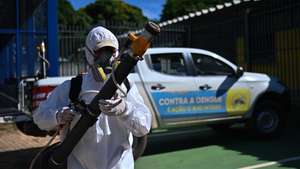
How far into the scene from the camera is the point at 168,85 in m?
8.17

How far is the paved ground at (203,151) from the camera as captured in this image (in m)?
7.43

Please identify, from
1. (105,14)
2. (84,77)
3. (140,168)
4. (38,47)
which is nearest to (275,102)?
(140,168)

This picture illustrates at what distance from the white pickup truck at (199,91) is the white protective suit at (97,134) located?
4.97 m

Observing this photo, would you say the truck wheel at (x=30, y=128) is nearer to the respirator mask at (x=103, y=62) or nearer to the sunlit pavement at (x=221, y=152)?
the sunlit pavement at (x=221, y=152)

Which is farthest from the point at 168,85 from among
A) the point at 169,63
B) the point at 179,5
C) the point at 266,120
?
the point at 179,5

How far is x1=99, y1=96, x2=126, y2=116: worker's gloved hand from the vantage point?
6.89 ft

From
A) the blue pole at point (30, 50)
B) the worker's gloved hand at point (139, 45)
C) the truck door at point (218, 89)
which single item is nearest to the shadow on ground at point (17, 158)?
the blue pole at point (30, 50)

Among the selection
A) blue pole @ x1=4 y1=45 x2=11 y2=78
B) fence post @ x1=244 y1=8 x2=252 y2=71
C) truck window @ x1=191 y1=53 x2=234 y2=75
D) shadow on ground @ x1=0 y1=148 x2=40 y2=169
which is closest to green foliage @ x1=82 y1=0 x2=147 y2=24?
fence post @ x1=244 y1=8 x2=252 y2=71

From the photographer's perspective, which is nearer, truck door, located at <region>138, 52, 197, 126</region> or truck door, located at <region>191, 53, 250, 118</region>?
truck door, located at <region>138, 52, 197, 126</region>

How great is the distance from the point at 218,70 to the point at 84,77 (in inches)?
258

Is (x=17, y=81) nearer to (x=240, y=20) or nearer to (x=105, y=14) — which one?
(x=240, y=20)

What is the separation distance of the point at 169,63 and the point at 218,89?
102 centimetres

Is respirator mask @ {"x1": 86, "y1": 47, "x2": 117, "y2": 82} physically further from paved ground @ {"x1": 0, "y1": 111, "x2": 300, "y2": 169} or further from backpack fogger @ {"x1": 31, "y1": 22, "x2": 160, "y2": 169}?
paved ground @ {"x1": 0, "y1": 111, "x2": 300, "y2": 169}

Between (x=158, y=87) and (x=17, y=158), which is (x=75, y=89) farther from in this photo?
(x=17, y=158)
